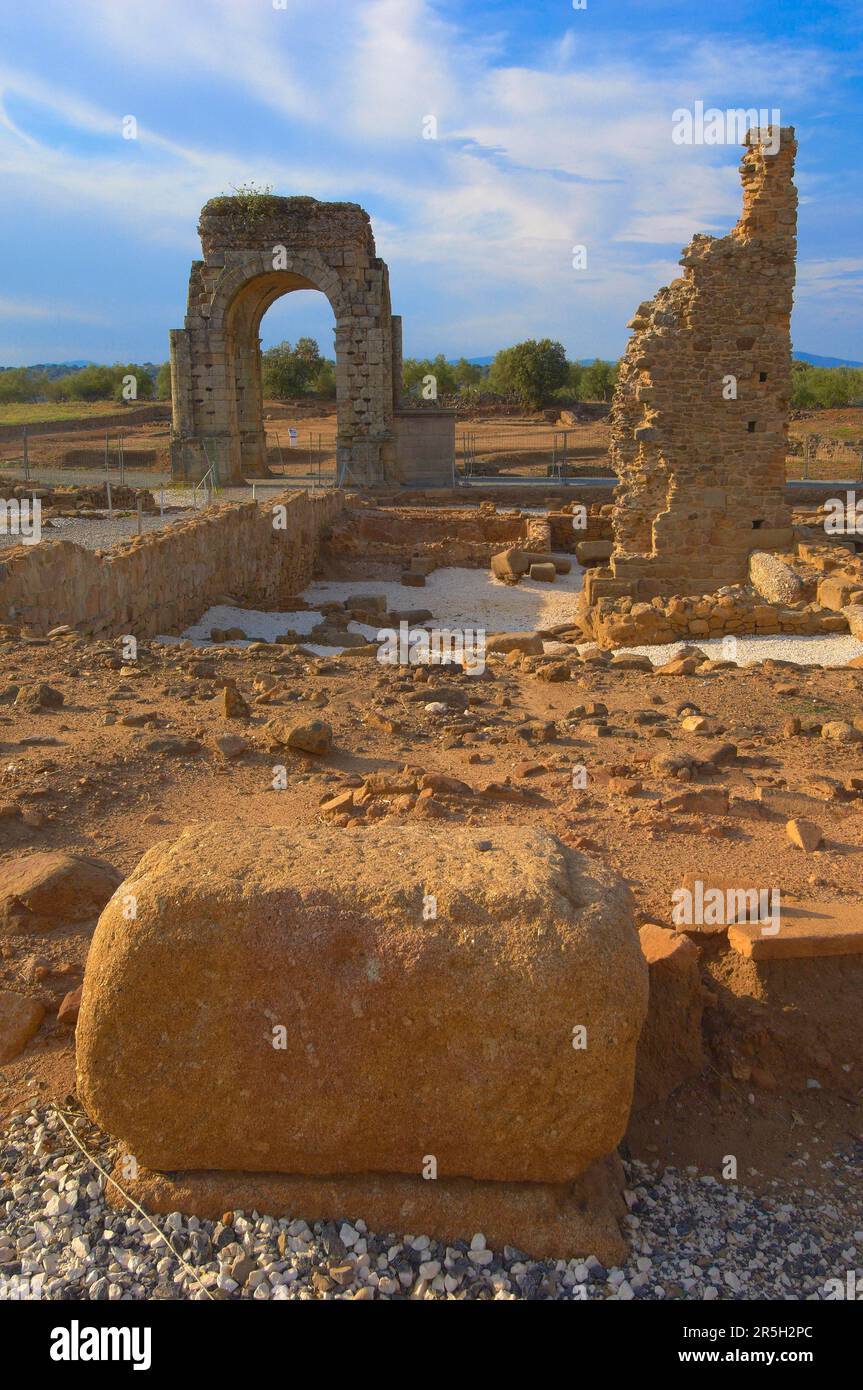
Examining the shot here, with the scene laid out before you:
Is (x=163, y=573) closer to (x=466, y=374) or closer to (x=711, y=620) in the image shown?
(x=711, y=620)

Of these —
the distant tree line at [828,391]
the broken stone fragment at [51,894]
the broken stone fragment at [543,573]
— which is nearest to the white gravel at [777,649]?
the broken stone fragment at [543,573]

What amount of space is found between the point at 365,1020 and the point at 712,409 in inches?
472

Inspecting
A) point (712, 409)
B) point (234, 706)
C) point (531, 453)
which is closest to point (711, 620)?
point (712, 409)

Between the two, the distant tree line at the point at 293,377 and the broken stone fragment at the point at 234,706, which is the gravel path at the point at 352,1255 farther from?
the distant tree line at the point at 293,377

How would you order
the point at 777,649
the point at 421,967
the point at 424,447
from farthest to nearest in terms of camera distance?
the point at 424,447
the point at 777,649
the point at 421,967

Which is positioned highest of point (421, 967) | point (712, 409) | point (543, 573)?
point (712, 409)

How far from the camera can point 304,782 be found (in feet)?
18.5

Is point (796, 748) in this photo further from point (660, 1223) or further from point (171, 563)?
point (171, 563)

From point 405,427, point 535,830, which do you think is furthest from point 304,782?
point 405,427

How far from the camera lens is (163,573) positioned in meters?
11.4

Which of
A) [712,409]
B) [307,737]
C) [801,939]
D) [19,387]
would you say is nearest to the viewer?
[801,939]

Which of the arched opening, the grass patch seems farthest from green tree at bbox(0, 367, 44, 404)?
the arched opening

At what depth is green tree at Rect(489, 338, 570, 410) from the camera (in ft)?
149
